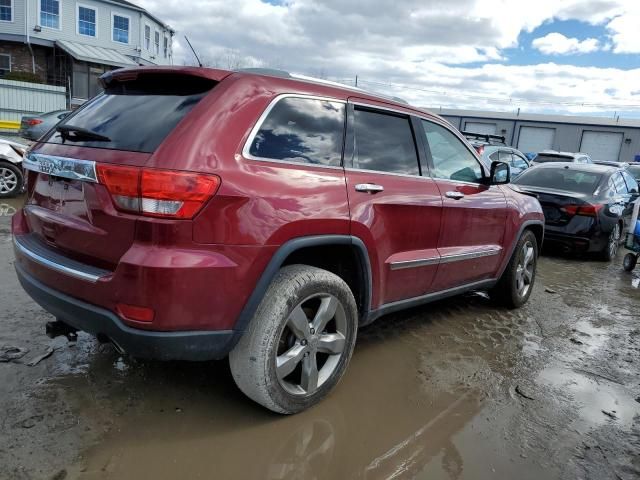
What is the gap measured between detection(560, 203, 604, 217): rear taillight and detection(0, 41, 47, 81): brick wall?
27.8m

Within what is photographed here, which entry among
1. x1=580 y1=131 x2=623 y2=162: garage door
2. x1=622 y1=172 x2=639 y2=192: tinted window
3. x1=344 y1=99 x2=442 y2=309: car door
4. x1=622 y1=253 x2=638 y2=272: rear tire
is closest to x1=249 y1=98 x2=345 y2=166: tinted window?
x1=344 y1=99 x2=442 y2=309: car door

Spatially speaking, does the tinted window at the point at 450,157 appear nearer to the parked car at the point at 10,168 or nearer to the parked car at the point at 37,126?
the parked car at the point at 10,168

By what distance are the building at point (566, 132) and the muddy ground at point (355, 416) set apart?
3611 cm

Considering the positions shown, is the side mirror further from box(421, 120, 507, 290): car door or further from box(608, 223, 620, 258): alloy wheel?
box(608, 223, 620, 258): alloy wheel

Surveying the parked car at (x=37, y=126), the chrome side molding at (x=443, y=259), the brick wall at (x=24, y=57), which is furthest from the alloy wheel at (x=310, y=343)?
the brick wall at (x=24, y=57)

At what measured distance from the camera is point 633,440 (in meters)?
2.94

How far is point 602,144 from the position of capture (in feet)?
134

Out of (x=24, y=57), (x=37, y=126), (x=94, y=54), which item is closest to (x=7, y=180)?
(x=37, y=126)

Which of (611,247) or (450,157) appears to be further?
(611,247)

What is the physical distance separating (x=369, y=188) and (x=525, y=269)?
286 centimetres

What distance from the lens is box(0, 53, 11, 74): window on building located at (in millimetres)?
27483

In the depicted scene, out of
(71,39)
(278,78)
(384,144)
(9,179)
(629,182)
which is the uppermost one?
(71,39)

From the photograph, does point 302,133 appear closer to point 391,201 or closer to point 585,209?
point 391,201

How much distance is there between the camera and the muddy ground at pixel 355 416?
8.09 ft
